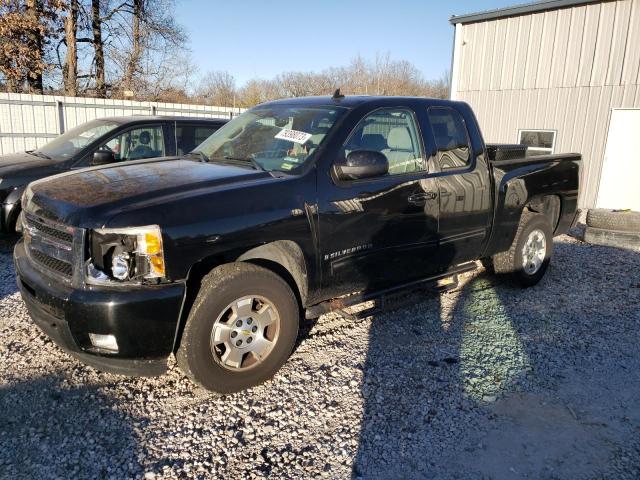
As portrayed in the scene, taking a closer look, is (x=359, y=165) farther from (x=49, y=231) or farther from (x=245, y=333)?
(x=49, y=231)

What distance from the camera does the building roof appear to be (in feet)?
39.4

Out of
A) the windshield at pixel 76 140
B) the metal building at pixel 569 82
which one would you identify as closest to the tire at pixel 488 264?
the windshield at pixel 76 140

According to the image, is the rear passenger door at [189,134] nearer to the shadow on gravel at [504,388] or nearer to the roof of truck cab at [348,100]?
the roof of truck cab at [348,100]

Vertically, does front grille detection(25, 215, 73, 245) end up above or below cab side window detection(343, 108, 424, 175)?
below

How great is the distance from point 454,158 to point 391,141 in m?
0.75

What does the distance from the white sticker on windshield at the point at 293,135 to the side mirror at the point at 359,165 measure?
370mm

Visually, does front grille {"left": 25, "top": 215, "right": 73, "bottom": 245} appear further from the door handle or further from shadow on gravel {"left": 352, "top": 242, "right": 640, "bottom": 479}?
the door handle

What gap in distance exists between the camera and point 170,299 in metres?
2.94

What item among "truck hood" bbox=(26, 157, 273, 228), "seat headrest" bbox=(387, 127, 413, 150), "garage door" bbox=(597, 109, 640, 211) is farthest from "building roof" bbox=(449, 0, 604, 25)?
"truck hood" bbox=(26, 157, 273, 228)

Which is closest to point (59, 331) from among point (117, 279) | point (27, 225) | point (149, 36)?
point (117, 279)

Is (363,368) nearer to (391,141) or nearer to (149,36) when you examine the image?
(391,141)

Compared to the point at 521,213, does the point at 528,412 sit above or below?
below

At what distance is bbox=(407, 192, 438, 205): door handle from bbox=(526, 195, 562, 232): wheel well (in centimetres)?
198

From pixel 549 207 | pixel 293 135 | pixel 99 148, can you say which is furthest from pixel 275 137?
pixel 99 148
